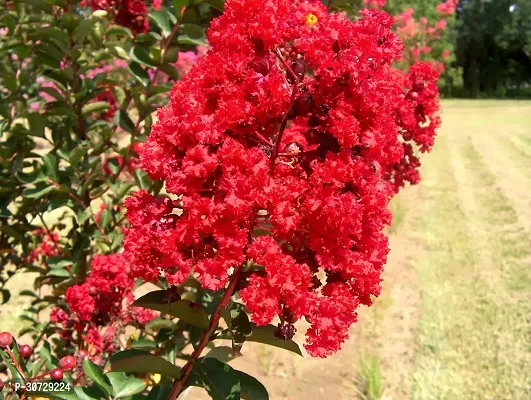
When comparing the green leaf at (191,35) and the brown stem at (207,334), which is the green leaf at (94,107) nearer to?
the green leaf at (191,35)

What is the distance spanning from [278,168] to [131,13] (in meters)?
1.14

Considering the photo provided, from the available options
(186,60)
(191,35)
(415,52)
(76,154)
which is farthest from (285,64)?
(415,52)

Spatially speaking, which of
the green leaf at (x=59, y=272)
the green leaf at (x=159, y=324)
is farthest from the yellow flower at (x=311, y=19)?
the green leaf at (x=59, y=272)

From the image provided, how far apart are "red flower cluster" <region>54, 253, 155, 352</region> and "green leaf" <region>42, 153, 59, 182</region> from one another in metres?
0.30

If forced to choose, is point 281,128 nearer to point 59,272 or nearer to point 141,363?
point 141,363

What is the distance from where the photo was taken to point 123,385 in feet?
3.28

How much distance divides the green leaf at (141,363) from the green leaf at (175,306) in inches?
4.0

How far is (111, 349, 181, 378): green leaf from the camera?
3.22 feet

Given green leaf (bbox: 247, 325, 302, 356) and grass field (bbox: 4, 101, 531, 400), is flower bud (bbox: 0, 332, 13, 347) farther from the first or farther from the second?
grass field (bbox: 4, 101, 531, 400)

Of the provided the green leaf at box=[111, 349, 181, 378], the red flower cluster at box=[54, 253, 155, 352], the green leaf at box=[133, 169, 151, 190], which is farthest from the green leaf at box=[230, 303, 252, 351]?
the green leaf at box=[133, 169, 151, 190]

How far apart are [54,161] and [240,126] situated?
939mm

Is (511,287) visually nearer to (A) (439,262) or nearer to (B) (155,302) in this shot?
(A) (439,262)

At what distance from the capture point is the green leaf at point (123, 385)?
0.98 meters

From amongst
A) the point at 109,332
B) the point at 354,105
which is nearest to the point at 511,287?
the point at 109,332
